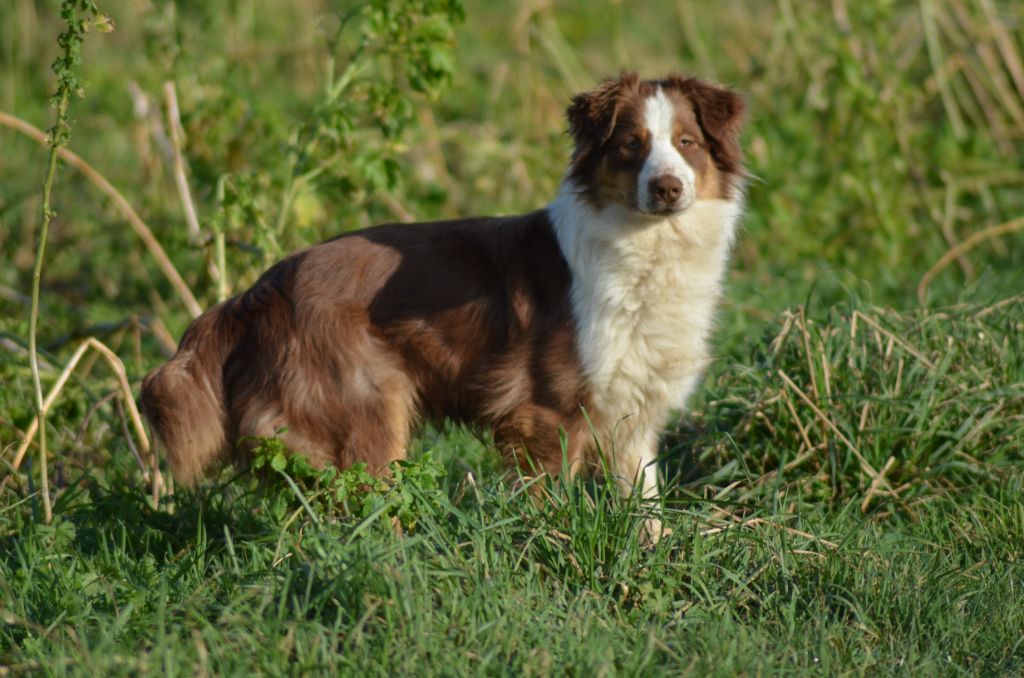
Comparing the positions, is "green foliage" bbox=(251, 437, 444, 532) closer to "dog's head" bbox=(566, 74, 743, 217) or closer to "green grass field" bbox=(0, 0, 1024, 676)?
"green grass field" bbox=(0, 0, 1024, 676)

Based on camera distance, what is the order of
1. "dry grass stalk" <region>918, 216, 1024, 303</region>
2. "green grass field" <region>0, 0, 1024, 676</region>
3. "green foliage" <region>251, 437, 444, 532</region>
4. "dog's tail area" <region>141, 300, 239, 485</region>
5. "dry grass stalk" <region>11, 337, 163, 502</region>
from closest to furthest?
"green grass field" <region>0, 0, 1024, 676</region> < "green foliage" <region>251, 437, 444, 532</region> < "dog's tail area" <region>141, 300, 239, 485</region> < "dry grass stalk" <region>11, 337, 163, 502</region> < "dry grass stalk" <region>918, 216, 1024, 303</region>

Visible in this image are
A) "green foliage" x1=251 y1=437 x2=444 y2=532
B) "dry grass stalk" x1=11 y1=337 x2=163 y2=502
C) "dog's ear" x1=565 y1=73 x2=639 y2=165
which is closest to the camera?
"green foliage" x1=251 y1=437 x2=444 y2=532

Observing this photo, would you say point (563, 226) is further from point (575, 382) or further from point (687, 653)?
point (687, 653)

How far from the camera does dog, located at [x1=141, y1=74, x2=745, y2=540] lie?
3914mm

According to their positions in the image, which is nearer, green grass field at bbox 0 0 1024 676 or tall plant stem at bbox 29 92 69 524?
green grass field at bbox 0 0 1024 676

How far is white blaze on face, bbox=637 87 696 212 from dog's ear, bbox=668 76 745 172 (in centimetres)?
12

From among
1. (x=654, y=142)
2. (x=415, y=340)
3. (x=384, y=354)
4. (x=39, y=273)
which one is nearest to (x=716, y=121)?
(x=654, y=142)

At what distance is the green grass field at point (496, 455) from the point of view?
10.1 ft

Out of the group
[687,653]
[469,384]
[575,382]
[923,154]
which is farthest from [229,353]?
[923,154]

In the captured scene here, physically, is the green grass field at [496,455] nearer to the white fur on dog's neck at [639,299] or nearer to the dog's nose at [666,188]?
the white fur on dog's neck at [639,299]

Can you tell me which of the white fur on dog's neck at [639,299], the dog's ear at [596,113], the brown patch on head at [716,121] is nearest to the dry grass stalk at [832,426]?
the white fur on dog's neck at [639,299]

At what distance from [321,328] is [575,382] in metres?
0.87

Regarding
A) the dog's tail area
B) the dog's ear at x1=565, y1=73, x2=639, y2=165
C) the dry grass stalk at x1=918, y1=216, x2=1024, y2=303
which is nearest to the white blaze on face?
the dog's ear at x1=565, y1=73, x2=639, y2=165

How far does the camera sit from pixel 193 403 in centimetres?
388
